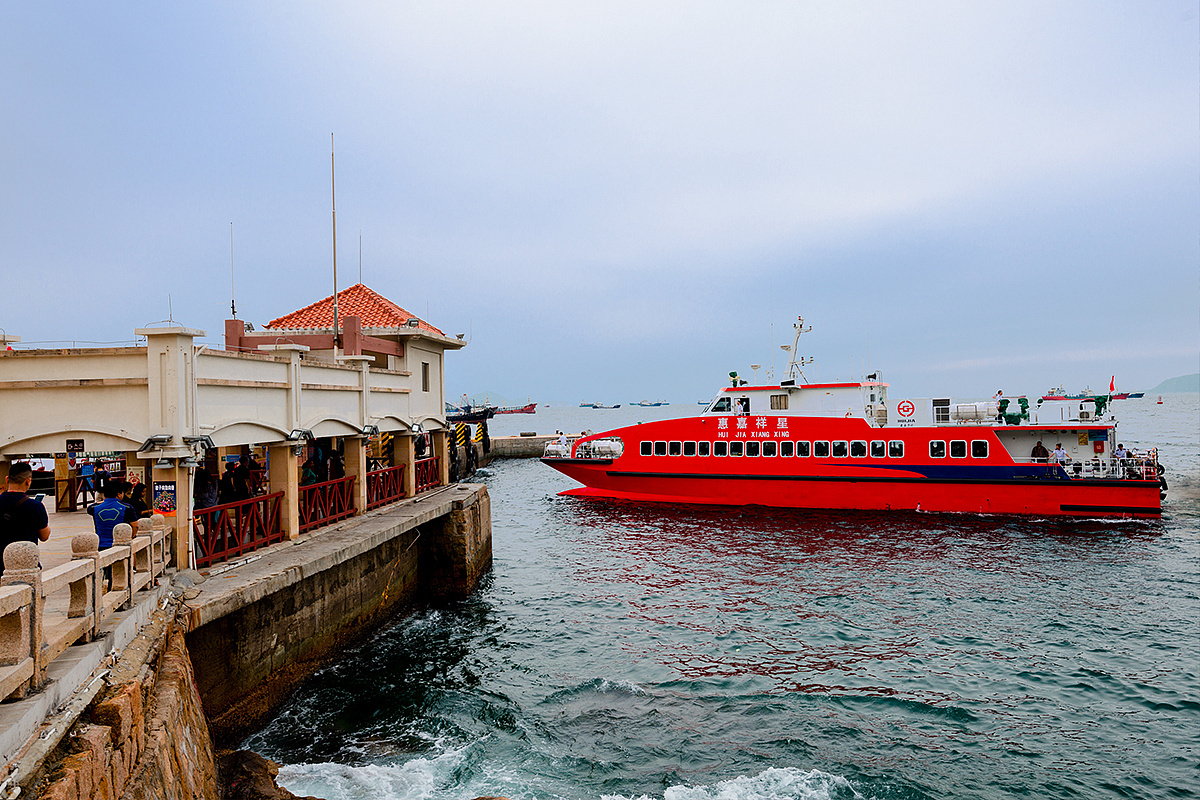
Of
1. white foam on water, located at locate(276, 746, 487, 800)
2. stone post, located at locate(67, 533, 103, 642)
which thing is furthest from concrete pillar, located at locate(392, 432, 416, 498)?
stone post, located at locate(67, 533, 103, 642)

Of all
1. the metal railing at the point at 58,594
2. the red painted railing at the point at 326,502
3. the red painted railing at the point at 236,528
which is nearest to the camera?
the metal railing at the point at 58,594

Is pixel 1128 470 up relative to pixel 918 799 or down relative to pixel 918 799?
up

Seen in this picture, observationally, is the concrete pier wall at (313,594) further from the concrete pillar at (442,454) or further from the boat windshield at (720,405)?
the boat windshield at (720,405)

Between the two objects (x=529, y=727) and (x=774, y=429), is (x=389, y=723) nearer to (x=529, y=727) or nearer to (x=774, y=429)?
(x=529, y=727)

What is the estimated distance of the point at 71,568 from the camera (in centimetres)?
562

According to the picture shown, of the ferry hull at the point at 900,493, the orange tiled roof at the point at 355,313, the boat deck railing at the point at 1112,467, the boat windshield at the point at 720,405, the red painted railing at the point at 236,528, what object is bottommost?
the ferry hull at the point at 900,493

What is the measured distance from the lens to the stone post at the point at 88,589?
5.87 m

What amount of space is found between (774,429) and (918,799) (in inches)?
781

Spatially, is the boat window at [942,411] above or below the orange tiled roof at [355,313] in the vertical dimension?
below

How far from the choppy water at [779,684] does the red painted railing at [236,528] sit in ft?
7.75

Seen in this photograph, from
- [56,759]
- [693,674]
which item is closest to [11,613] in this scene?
[56,759]

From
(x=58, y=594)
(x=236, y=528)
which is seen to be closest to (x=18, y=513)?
(x=58, y=594)

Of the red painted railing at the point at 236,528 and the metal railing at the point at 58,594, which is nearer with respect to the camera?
the metal railing at the point at 58,594

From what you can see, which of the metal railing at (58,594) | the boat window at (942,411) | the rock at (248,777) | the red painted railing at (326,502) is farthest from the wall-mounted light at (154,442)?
the boat window at (942,411)
